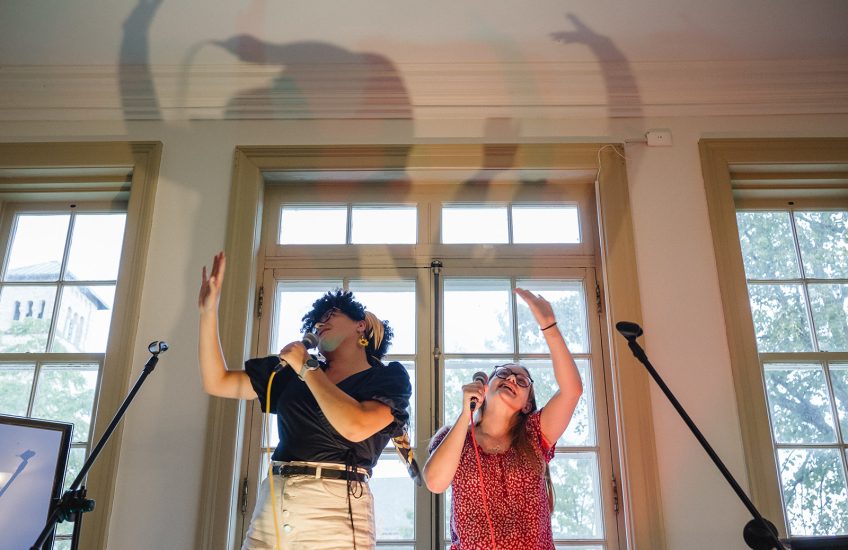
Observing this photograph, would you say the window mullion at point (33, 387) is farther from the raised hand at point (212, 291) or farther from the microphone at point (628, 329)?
the microphone at point (628, 329)

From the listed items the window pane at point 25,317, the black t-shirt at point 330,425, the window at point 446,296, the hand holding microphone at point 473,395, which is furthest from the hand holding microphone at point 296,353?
the window pane at point 25,317

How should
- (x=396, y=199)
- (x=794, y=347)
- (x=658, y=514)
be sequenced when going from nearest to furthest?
1. (x=658, y=514)
2. (x=794, y=347)
3. (x=396, y=199)

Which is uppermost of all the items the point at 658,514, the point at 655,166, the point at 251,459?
the point at 655,166

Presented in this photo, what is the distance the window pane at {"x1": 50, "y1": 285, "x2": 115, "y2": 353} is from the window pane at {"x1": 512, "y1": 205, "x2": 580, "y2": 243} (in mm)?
1817

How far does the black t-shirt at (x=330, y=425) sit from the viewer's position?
6.47ft

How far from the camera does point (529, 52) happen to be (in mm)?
3027

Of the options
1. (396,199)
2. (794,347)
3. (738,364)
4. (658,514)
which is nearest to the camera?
(658,514)

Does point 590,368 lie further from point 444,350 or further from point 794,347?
point 794,347

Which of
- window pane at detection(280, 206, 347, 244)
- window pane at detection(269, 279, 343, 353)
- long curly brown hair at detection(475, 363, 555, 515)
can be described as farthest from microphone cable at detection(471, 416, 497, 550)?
window pane at detection(280, 206, 347, 244)

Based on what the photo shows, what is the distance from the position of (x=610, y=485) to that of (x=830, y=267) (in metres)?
1.40

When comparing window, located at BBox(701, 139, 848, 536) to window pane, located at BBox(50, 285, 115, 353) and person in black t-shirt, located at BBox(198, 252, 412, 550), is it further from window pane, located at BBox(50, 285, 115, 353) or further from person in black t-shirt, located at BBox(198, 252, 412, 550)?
window pane, located at BBox(50, 285, 115, 353)

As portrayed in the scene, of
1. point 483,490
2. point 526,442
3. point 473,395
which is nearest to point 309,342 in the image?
point 473,395

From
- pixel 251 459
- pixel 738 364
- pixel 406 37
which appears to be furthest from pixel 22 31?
pixel 738 364

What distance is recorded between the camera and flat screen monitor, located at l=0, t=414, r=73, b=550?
7.38 ft
